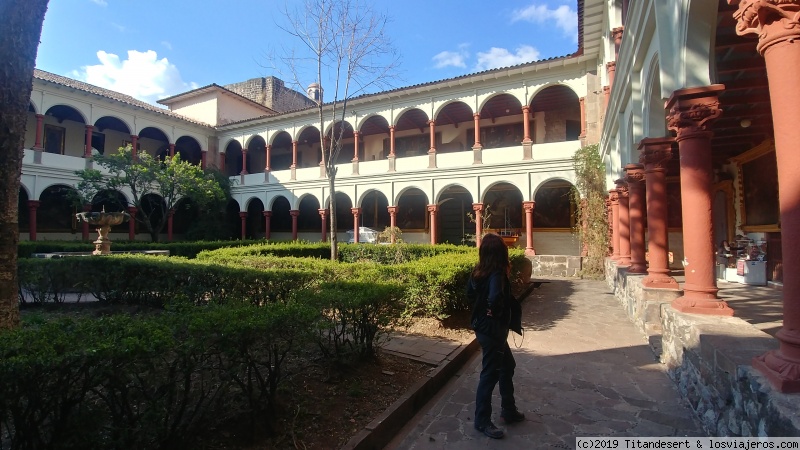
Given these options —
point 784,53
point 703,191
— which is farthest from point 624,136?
point 784,53

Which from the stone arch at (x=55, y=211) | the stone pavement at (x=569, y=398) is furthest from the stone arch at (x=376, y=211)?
the stone pavement at (x=569, y=398)

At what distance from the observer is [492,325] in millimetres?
3090

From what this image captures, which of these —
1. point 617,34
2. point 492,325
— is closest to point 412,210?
point 617,34

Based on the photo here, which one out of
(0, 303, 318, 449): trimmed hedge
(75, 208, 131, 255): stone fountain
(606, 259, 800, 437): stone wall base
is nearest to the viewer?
(0, 303, 318, 449): trimmed hedge

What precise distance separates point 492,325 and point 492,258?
53 centimetres

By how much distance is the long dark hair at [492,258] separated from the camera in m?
3.15

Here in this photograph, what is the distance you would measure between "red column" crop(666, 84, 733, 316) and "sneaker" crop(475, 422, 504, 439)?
263 centimetres

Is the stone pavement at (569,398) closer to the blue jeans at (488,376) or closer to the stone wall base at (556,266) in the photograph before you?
the blue jeans at (488,376)

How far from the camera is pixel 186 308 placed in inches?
126

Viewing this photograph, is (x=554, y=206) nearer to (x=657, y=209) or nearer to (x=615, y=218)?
(x=615, y=218)

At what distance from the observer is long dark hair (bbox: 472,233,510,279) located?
3.15 metres

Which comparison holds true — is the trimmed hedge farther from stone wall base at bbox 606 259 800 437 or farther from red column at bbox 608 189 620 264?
red column at bbox 608 189 620 264

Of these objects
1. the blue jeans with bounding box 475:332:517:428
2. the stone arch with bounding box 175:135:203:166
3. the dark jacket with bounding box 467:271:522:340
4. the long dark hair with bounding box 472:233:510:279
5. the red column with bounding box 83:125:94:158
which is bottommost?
the blue jeans with bounding box 475:332:517:428

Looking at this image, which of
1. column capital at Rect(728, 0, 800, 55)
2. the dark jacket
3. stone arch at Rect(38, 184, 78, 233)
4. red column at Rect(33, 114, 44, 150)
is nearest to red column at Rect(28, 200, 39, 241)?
stone arch at Rect(38, 184, 78, 233)
